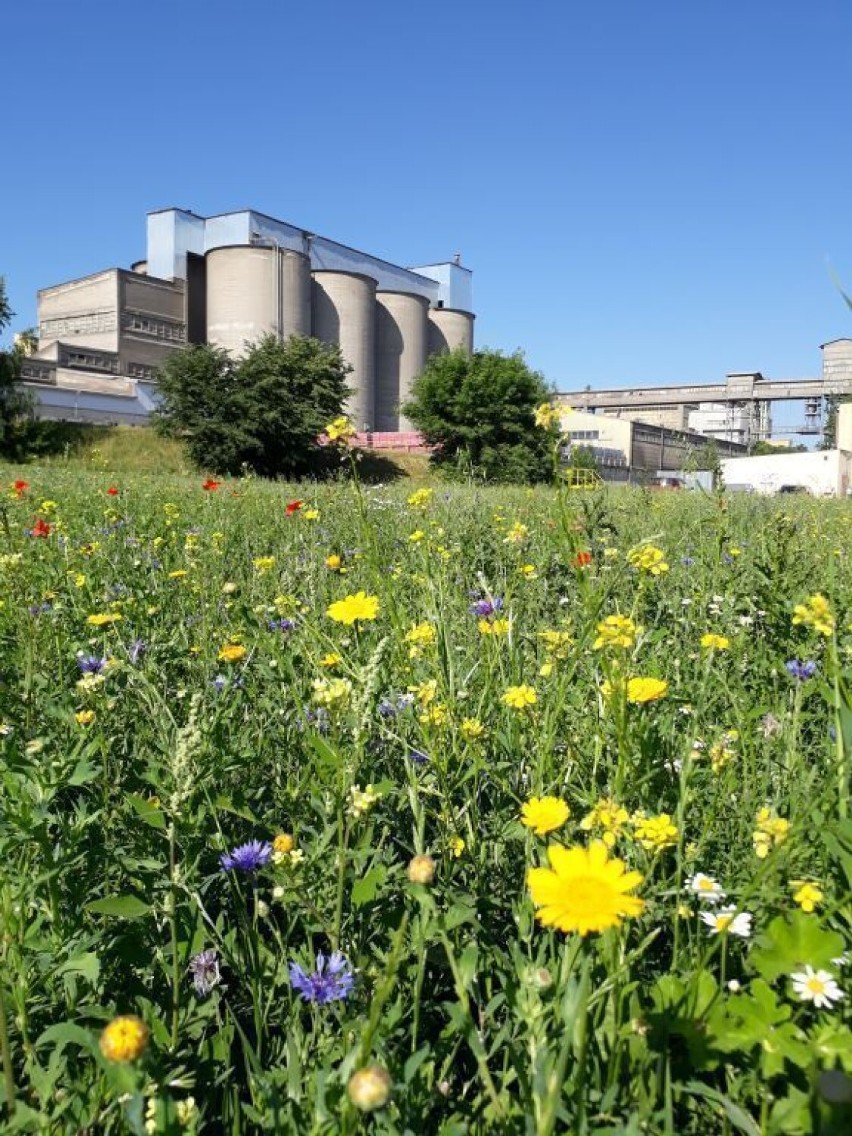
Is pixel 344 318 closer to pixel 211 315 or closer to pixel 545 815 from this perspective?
pixel 211 315

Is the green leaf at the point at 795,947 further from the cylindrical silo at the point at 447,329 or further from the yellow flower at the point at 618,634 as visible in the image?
the cylindrical silo at the point at 447,329

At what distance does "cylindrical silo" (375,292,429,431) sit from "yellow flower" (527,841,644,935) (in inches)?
1882

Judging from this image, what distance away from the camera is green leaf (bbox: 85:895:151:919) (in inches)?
37.3

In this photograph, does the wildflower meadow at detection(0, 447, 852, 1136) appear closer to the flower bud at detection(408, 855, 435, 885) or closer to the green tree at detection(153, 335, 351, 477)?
the flower bud at detection(408, 855, 435, 885)

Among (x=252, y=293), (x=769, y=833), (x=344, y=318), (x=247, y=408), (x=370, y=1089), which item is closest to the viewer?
(x=370, y=1089)

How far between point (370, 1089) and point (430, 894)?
1.15 ft

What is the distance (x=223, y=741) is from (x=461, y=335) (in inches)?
2104

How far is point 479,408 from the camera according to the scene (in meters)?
35.6

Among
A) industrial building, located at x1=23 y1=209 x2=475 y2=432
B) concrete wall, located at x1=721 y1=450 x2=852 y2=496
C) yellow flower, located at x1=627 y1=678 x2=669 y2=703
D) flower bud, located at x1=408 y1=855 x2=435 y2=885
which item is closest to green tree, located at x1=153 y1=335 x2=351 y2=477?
industrial building, located at x1=23 y1=209 x2=475 y2=432

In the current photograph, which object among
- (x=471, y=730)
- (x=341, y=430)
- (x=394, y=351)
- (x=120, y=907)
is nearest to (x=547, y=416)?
(x=341, y=430)

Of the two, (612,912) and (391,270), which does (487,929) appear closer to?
(612,912)

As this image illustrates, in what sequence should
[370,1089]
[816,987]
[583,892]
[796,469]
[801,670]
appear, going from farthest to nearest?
[796,469], [801,670], [816,987], [583,892], [370,1089]

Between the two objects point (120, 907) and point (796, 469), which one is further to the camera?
point (796, 469)

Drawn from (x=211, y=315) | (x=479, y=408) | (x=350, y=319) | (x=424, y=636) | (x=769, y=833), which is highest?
(x=350, y=319)
